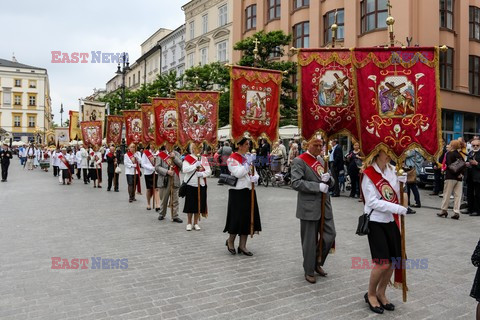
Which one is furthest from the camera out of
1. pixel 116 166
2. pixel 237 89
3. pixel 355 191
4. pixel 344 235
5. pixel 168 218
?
pixel 116 166

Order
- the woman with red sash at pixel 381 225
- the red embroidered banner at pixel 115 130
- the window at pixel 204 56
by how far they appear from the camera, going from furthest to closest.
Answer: the window at pixel 204 56 < the red embroidered banner at pixel 115 130 < the woman with red sash at pixel 381 225

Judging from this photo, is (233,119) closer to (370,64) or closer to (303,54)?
(303,54)

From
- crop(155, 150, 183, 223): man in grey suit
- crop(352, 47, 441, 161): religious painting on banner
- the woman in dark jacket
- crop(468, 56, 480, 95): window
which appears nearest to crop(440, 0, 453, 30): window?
crop(468, 56, 480, 95): window

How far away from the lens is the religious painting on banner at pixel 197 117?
10023mm

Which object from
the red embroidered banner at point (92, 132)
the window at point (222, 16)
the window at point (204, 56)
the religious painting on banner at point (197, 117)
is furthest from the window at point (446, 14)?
the window at point (204, 56)

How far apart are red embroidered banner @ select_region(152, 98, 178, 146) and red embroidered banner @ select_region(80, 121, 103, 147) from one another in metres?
8.59

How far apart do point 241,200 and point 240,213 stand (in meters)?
0.22

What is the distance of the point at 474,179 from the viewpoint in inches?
419

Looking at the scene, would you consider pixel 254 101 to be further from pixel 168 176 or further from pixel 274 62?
pixel 274 62

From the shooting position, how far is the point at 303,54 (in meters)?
6.17

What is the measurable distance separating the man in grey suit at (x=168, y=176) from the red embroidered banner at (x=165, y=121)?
0.91 m

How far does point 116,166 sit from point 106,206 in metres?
4.81

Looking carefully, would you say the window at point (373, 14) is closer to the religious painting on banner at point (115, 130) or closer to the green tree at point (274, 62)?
the green tree at point (274, 62)

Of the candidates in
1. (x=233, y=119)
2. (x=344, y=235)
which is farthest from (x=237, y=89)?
(x=344, y=235)
